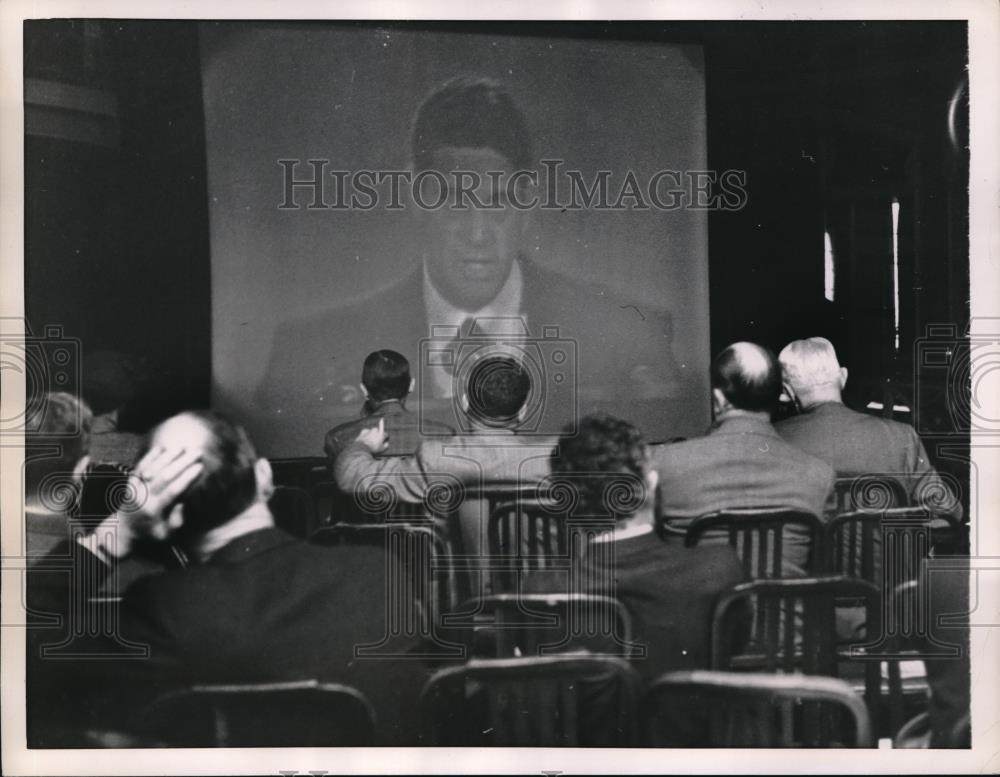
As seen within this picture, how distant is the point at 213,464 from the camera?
185 centimetres

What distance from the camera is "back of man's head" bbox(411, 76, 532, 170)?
184cm

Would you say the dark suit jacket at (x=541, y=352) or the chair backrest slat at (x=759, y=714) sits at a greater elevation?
the dark suit jacket at (x=541, y=352)

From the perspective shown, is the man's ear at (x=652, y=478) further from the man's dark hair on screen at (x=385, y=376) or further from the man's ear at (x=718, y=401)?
the man's dark hair on screen at (x=385, y=376)

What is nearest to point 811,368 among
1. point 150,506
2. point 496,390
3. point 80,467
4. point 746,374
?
point 746,374

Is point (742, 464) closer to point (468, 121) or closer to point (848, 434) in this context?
point (848, 434)

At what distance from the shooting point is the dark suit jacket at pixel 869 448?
6.13 feet

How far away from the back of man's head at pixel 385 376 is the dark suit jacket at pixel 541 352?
0.05 ft

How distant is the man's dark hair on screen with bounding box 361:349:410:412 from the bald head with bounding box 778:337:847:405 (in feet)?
2.58

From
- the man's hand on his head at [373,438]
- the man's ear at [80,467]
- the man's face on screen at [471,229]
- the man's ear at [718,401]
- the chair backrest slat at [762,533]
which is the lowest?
the chair backrest slat at [762,533]

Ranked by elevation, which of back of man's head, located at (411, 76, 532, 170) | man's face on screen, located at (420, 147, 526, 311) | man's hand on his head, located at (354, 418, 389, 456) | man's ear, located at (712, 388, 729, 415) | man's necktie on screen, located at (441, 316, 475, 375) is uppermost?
back of man's head, located at (411, 76, 532, 170)

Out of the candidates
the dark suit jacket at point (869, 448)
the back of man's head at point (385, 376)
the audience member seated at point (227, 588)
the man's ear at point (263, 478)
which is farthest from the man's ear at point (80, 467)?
the dark suit jacket at point (869, 448)

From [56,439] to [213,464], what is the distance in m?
0.33

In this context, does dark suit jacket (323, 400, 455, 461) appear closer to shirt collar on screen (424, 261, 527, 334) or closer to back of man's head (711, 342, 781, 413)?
shirt collar on screen (424, 261, 527, 334)

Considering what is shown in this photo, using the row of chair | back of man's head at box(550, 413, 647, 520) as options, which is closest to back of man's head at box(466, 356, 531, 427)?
back of man's head at box(550, 413, 647, 520)
